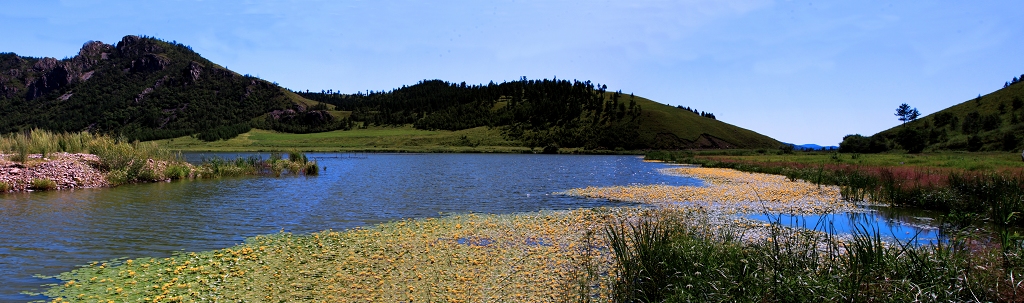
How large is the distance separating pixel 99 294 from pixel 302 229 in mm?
8260

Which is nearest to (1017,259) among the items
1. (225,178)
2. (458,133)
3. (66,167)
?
(66,167)

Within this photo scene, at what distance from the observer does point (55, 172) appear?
27938 millimetres

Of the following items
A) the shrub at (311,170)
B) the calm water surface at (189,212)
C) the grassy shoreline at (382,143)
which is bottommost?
the calm water surface at (189,212)

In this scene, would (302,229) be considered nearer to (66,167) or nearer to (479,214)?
(479,214)

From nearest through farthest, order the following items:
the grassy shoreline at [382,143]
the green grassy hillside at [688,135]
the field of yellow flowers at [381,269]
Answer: the field of yellow flowers at [381,269] < the grassy shoreline at [382,143] < the green grassy hillside at [688,135]

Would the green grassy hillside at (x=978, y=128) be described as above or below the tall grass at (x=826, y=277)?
above

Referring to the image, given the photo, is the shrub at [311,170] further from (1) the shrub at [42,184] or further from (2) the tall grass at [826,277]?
(2) the tall grass at [826,277]

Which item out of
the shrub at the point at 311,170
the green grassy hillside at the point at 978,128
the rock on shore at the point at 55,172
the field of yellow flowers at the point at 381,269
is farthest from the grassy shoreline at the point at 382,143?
the field of yellow flowers at the point at 381,269

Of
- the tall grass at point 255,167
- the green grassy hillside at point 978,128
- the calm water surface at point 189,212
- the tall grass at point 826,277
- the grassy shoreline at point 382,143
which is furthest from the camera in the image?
the grassy shoreline at point 382,143

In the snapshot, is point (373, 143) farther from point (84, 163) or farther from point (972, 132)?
point (972, 132)

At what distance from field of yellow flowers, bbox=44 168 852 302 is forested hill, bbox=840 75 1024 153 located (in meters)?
97.5

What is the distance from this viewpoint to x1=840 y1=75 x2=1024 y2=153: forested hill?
3383 inches

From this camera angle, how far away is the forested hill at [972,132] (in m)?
85.9

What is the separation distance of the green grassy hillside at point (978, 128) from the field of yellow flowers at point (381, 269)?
322 feet
